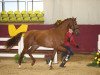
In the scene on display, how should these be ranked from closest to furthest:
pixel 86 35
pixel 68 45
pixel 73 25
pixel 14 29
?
pixel 73 25 < pixel 68 45 < pixel 14 29 < pixel 86 35

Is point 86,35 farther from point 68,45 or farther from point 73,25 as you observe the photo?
point 73,25

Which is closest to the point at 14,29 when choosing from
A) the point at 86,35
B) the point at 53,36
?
the point at 86,35

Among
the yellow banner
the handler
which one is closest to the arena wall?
the yellow banner

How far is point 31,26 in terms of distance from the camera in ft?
55.0

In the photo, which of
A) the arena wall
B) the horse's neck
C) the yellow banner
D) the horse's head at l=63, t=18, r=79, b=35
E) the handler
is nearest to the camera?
the horse's head at l=63, t=18, r=79, b=35

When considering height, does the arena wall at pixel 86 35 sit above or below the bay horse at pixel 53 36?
below

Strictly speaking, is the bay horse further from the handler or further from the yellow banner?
the yellow banner

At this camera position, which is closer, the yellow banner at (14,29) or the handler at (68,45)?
the handler at (68,45)

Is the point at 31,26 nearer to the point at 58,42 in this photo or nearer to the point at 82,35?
the point at 82,35

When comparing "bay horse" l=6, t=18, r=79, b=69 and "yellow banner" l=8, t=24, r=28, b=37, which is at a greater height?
"bay horse" l=6, t=18, r=79, b=69

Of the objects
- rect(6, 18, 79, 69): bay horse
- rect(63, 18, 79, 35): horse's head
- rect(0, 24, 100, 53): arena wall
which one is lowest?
rect(0, 24, 100, 53): arena wall

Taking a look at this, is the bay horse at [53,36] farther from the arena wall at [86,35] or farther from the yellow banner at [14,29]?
the arena wall at [86,35]

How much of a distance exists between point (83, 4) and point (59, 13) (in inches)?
55.5

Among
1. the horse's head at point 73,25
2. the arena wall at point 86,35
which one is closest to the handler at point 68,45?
the horse's head at point 73,25
